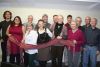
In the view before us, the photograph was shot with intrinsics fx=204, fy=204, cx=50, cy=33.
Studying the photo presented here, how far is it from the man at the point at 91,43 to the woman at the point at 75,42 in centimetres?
26

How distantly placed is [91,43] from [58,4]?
91.1 inches

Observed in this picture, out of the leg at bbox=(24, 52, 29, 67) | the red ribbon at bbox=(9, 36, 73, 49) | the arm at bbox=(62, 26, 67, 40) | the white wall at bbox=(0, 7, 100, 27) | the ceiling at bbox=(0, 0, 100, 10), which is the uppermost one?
the ceiling at bbox=(0, 0, 100, 10)

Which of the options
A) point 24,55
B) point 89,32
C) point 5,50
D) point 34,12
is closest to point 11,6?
point 34,12

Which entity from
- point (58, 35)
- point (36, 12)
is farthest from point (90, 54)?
point (36, 12)

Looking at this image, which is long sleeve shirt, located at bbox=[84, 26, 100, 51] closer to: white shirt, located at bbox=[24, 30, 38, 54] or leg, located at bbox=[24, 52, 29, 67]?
white shirt, located at bbox=[24, 30, 38, 54]

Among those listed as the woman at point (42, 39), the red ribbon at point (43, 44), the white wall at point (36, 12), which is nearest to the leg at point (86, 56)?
the red ribbon at point (43, 44)

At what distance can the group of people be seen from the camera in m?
5.30

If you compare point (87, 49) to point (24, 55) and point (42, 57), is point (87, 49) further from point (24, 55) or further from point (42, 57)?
point (24, 55)

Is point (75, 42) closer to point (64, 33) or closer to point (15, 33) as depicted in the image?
point (64, 33)

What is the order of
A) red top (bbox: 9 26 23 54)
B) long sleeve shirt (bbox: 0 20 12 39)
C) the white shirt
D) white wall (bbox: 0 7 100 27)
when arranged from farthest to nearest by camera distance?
white wall (bbox: 0 7 100 27) < long sleeve shirt (bbox: 0 20 12 39) < red top (bbox: 9 26 23 54) < the white shirt

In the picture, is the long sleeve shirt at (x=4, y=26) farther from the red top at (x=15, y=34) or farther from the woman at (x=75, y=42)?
the woman at (x=75, y=42)

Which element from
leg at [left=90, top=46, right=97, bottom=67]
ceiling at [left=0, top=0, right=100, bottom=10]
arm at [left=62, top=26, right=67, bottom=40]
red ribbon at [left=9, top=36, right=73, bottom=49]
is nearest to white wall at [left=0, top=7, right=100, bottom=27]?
ceiling at [left=0, top=0, right=100, bottom=10]

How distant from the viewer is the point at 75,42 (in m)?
5.33

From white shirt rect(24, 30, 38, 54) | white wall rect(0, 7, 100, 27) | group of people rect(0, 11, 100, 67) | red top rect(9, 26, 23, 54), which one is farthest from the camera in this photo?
white wall rect(0, 7, 100, 27)
